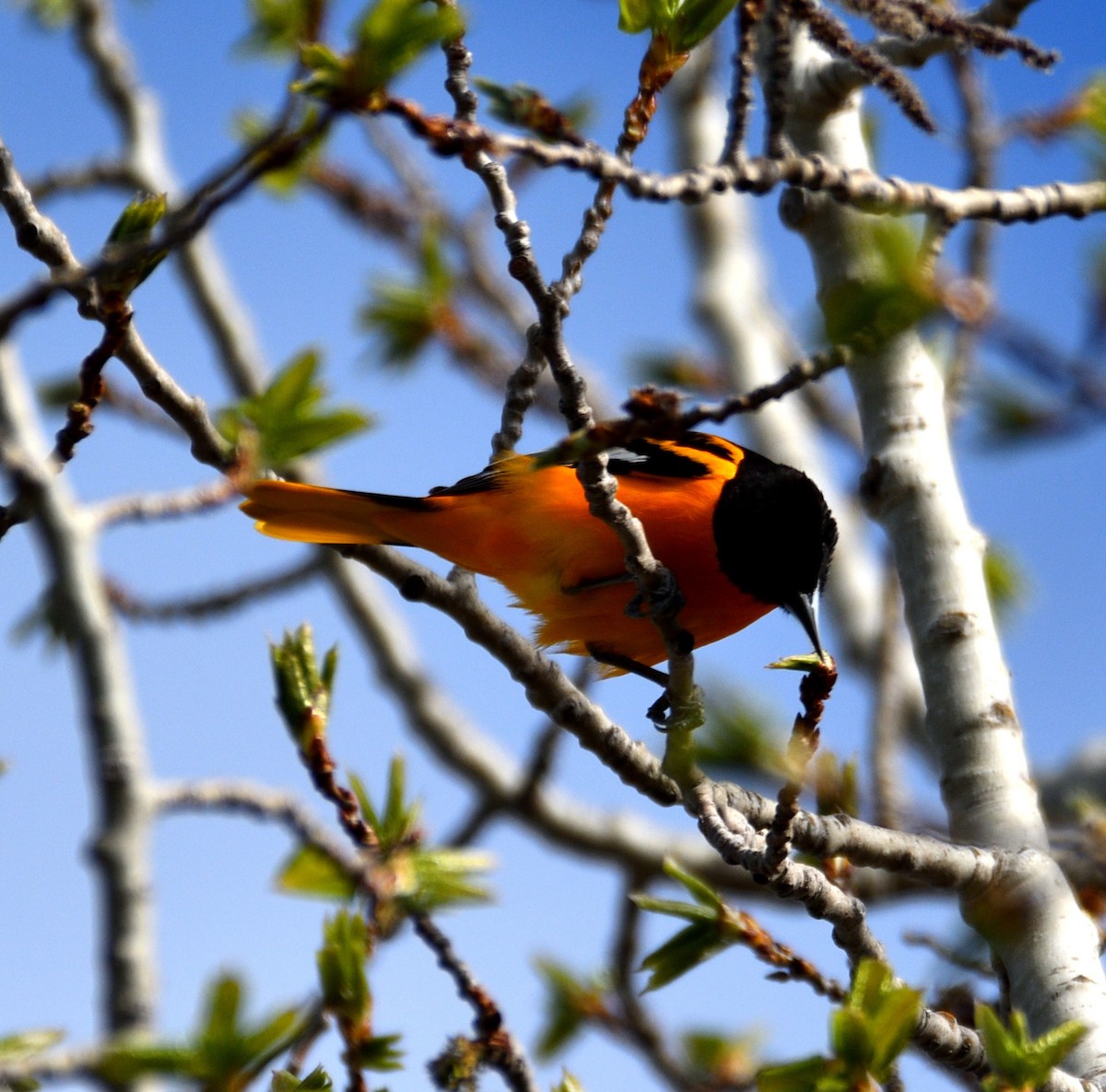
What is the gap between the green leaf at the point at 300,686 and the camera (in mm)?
2262

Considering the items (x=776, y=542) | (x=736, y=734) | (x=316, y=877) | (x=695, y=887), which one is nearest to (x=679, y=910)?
(x=695, y=887)

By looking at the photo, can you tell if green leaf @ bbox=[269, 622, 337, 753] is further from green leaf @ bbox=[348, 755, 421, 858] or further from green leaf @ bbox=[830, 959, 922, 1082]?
green leaf @ bbox=[830, 959, 922, 1082]

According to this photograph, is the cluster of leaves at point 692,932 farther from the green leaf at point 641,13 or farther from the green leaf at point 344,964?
the green leaf at point 641,13

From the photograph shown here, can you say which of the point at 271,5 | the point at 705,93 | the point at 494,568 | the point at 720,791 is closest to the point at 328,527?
the point at 494,568

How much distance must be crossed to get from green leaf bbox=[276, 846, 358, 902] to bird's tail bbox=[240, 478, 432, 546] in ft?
4.61

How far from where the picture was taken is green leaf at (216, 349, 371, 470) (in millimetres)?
2023

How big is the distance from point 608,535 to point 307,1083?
1.93 m

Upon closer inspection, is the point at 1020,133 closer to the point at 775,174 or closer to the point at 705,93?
the point at 775,174

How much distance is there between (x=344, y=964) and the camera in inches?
68.0

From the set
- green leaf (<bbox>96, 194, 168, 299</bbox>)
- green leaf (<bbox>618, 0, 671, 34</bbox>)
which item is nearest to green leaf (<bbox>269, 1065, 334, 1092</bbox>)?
green leaf (<bbox>96, 194, 168, 299</bbox>)

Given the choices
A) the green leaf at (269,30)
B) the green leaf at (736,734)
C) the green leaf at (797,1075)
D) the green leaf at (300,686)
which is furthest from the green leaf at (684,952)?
the green leaf at (269,30)

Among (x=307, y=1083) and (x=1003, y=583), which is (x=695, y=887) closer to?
(x=307, y=1083)

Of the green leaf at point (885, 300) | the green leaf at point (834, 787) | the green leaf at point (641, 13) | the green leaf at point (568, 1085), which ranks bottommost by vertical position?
the green leaf at point (568, 1085)

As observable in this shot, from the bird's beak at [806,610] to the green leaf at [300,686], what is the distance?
1.70 m
